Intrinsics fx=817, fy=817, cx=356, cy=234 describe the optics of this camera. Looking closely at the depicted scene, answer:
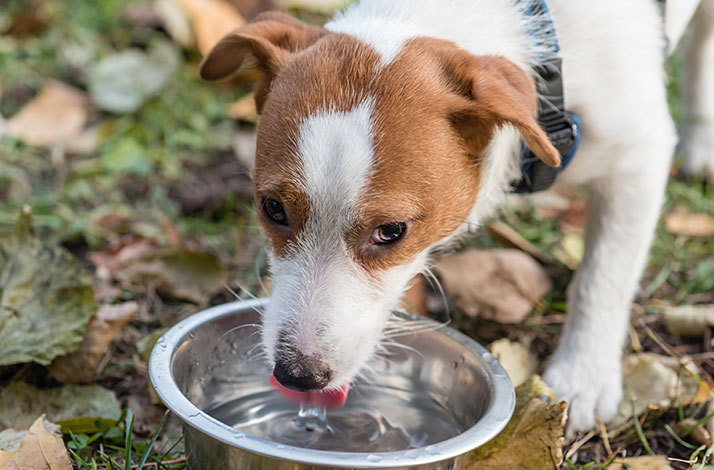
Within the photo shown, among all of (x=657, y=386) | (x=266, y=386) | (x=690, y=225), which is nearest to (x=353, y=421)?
(x=266, y=386)

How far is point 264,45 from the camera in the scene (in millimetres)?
2238

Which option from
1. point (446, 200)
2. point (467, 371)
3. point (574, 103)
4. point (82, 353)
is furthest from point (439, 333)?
point (82, 353)

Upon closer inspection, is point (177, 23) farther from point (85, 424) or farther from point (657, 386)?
point (657, 386)

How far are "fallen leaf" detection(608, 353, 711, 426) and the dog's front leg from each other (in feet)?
0.14

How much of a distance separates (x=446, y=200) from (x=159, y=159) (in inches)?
89.6

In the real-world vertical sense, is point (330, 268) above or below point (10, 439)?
above

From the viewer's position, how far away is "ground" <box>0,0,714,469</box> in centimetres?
240

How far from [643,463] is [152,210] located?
7.52ft

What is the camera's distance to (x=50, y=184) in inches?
148

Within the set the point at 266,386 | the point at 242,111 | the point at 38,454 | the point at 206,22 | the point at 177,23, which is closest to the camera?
the point at 38,454

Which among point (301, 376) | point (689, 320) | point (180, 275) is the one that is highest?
point (301, 376)

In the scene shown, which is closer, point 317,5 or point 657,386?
point 657,386

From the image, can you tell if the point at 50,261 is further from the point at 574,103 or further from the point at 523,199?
the point at 523,199

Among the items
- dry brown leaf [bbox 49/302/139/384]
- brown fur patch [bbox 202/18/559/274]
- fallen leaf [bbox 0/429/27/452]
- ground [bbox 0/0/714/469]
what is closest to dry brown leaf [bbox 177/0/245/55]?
ground [bbox 0/0/714/469]
